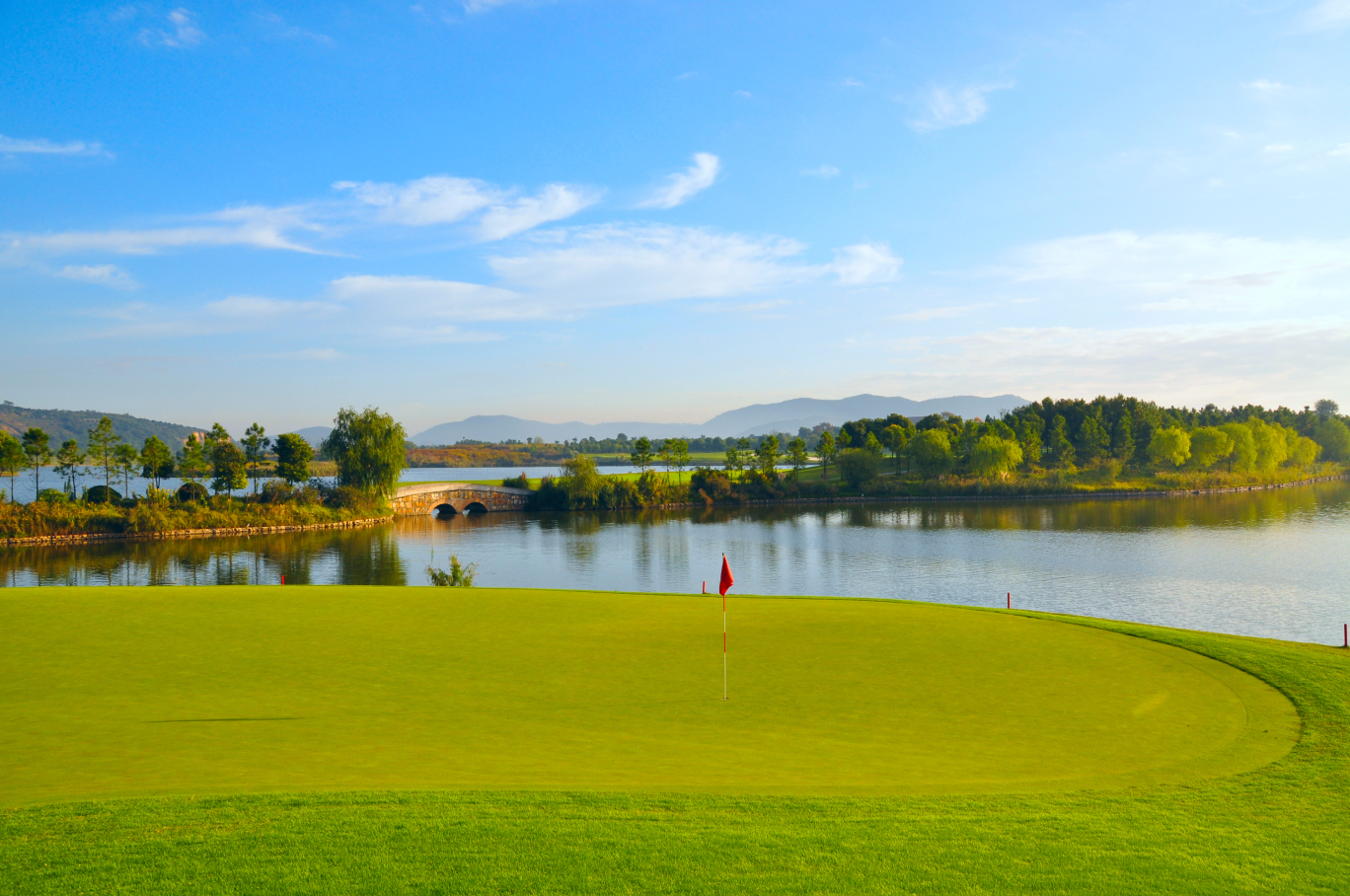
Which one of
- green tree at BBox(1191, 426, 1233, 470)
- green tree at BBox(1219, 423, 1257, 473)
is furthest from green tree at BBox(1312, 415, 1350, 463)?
green tree at BBox(1191, 426, 1233, 470)

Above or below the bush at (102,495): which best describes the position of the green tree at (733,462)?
above

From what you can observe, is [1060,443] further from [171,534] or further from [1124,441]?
[171,534]

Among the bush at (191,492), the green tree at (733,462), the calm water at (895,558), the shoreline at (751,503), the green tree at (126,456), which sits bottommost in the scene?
the calm water at (895,558)

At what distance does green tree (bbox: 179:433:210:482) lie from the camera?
240 ft

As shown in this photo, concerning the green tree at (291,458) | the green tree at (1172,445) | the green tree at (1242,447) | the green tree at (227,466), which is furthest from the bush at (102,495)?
the green tree at (1242,447)

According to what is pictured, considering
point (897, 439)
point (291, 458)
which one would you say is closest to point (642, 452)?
point (897, 439)

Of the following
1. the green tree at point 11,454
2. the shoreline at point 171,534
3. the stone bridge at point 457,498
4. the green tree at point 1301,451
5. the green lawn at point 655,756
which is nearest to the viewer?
the green lawn at point 655,756

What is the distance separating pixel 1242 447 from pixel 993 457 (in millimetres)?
44019

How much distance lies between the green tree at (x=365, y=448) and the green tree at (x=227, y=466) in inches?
305

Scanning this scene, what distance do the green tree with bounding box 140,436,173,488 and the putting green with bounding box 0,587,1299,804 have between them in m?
62.8

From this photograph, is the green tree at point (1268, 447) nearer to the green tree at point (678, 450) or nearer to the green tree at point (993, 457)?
the green tree at point (993, 457)

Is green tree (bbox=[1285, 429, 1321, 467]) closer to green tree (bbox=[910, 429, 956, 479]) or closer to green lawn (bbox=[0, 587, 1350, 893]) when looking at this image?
green tree (bbox=[910, 429, 956, 479])

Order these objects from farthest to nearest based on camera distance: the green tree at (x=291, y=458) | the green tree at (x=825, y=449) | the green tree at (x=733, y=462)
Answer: the green tree at (x=825, y=449) → the green tree at (x=733, y=462) → the green tree at (x=291, y=458)

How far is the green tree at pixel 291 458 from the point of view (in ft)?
251
